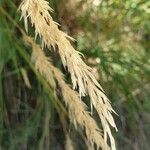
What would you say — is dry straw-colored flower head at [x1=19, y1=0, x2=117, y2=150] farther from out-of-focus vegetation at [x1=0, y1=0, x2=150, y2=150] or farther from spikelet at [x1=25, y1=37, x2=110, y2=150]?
out-of-focus vegetation at [x1=0, y1=0, x2=150, y2=150]

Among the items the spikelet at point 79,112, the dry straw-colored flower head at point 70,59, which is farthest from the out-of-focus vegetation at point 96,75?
the dry straw-colored flower head at point 70,59

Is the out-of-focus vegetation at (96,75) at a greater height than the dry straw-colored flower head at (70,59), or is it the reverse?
the out-of-focus vegetation at (96,75)

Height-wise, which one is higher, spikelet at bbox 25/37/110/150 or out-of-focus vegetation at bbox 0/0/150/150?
out-of-focus vegetation at bbox 0/0/150/150

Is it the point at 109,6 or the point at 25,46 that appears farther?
the point at 109,6

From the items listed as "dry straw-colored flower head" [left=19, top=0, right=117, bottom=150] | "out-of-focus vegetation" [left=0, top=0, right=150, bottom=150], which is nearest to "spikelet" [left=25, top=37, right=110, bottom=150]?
"dry straw-colored flower head" [left=19, top=0, right=117, bottom=150]

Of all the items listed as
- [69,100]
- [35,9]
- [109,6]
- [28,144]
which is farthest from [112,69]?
[35,9]

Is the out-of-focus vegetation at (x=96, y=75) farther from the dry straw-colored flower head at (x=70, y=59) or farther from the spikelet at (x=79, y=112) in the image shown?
the dry straw-colored flower head at (x=70, y=59)

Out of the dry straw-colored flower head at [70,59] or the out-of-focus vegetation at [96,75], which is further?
the out-of-focus vegetation at [96,75]

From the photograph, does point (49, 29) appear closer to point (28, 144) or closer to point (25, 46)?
point (25, 46)
